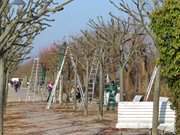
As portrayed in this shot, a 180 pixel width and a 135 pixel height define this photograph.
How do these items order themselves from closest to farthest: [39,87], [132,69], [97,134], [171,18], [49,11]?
[49,11], [171,18], [97,134], [132,69], [39,87]

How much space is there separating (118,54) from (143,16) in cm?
1346

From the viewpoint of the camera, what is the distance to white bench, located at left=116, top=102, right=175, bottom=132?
63.4 ft

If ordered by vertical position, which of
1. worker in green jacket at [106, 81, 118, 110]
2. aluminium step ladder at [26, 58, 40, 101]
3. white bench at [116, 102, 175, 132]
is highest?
aluminium step ladder at [26, 58, 40, 101]

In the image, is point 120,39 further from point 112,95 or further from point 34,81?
point 34,81

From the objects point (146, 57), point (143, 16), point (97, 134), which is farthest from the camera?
point (146, 57)

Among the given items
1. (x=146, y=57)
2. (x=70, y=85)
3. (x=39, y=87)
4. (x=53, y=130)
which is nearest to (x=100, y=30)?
(x=53, y=130)

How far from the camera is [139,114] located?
64.0ft

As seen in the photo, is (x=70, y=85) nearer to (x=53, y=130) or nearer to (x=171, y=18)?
(x=53, y=130)

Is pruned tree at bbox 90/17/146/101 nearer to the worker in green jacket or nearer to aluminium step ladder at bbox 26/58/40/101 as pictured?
the worker in green jacket

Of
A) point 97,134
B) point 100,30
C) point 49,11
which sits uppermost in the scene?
point 100,30

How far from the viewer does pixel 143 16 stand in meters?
14.6

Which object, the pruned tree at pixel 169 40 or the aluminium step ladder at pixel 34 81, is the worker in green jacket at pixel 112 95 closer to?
the aluminium step ladder at pixel 34 81

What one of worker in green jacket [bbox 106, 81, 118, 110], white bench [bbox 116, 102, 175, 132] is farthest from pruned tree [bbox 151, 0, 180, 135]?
worker in green jacket [bbox 106, 81, 118, 110]

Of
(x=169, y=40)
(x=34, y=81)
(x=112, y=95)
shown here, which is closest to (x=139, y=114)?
(x=169, y=40)
